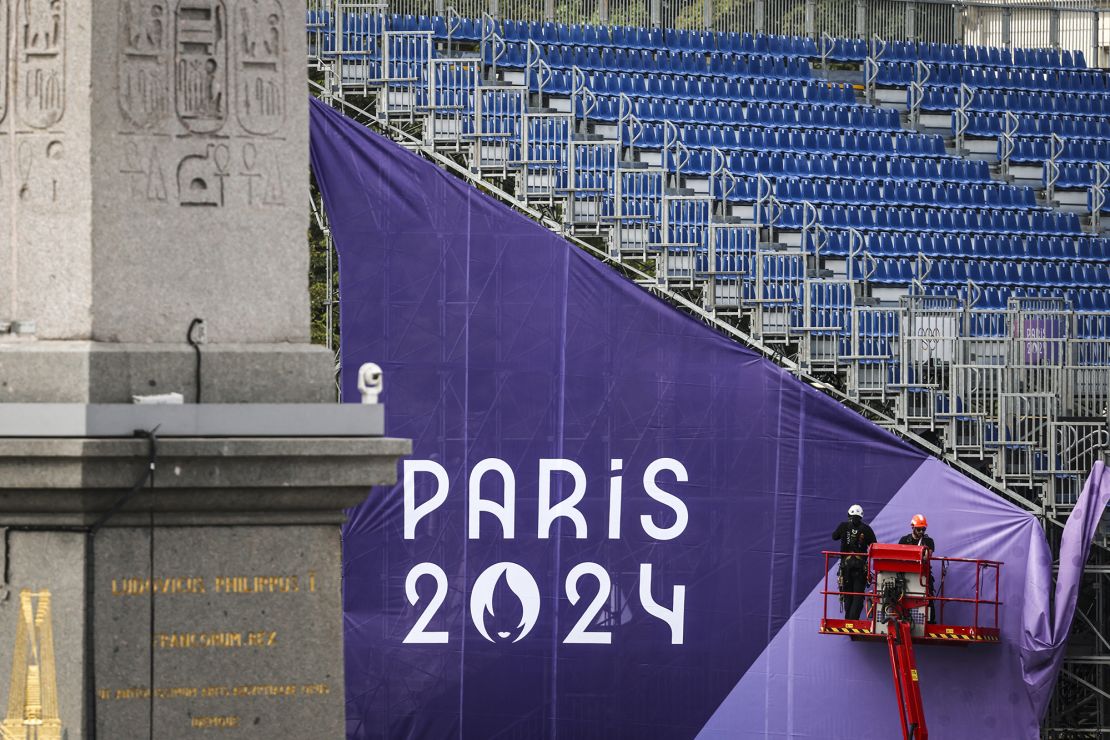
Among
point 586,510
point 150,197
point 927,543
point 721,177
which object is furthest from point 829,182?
point 150,197

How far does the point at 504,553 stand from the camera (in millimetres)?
21297

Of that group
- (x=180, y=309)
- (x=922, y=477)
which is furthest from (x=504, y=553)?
(x=180, y=309)

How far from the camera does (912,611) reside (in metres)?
20.5

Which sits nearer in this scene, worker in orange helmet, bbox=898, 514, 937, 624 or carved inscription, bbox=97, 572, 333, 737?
carved inscription, bbox=97, 572, 333, 737

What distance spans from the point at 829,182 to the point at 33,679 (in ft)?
62.3

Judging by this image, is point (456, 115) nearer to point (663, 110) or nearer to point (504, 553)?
point (663, 110)

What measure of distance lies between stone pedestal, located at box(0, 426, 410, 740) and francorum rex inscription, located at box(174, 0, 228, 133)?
3.73 ft

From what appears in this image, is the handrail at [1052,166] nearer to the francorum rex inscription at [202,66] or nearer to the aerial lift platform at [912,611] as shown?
the aerial lift platform at [912,611]

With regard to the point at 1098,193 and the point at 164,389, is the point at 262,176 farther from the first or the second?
the point at 1098,193

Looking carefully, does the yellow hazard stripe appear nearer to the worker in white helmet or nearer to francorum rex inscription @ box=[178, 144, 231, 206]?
the worker in white helmet

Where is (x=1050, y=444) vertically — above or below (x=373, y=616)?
above

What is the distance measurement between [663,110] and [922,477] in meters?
6.21

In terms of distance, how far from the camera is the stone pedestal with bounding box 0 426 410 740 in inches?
282

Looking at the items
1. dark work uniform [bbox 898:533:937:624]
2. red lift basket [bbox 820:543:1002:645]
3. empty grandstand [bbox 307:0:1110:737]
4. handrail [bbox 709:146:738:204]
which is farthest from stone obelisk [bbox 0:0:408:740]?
handrail [bbox 709:146:738:204]
